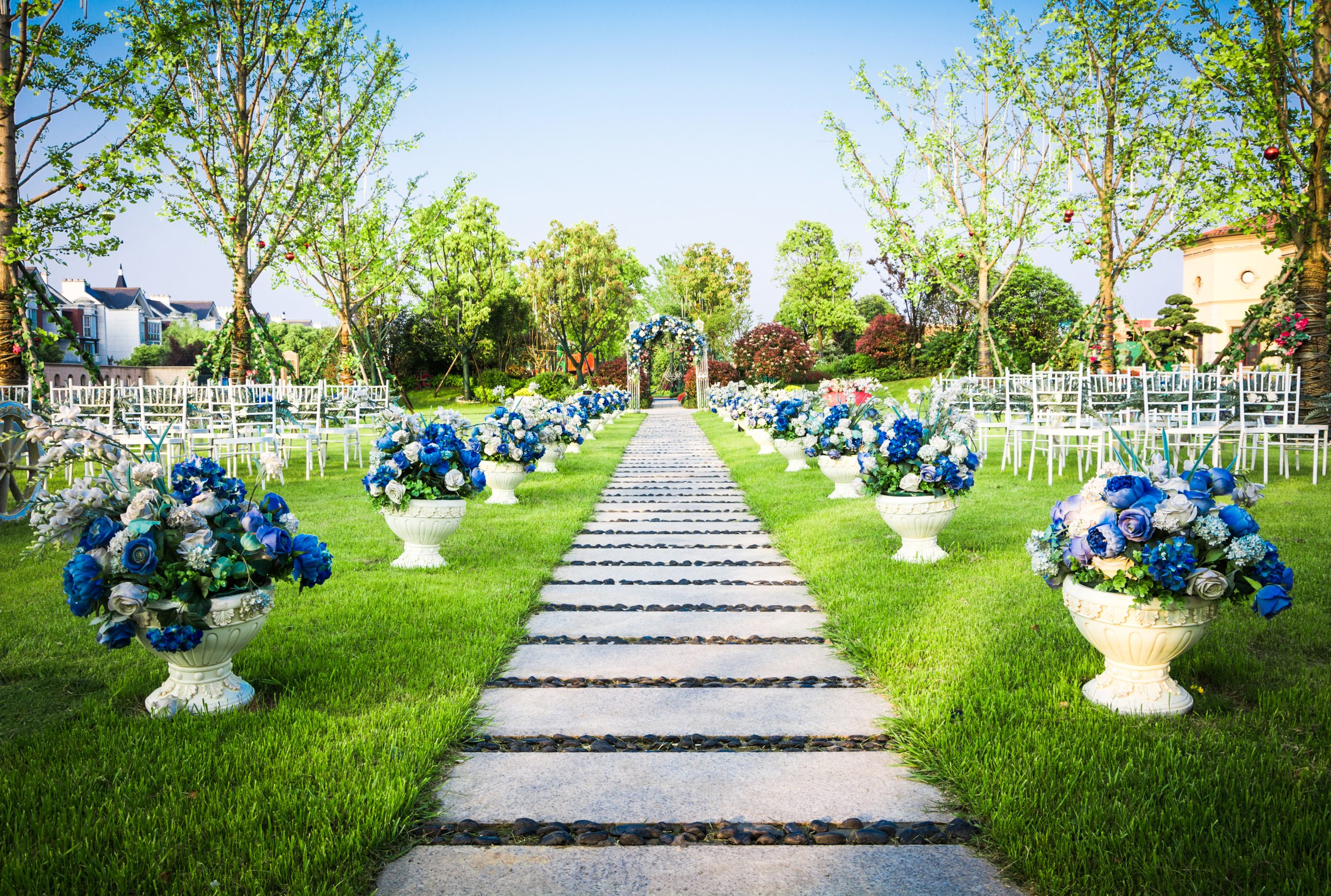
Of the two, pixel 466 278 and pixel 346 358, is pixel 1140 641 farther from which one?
pixel 466 278

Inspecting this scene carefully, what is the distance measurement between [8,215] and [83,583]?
29.3ft

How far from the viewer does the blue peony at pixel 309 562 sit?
9.83 ft

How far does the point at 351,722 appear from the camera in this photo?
281 cm

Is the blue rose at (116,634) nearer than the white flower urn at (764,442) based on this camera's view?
Yes

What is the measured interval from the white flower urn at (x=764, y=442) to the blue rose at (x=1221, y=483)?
9874mm

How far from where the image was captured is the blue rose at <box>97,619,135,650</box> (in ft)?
8.79

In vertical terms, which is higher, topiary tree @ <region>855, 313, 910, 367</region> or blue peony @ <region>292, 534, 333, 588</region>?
topiary tree @ <region>855, 313, 910, 367</region>

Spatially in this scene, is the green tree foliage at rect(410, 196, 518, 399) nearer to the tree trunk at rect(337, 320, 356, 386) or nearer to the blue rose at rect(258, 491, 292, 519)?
the tree trunk at rect(337, 320, 356, 386)

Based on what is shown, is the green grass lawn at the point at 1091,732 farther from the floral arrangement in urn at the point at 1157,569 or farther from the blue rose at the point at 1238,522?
the blue rose at the point at 1238,522

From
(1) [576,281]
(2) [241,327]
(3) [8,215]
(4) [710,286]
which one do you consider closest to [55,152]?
(3) [8,215]

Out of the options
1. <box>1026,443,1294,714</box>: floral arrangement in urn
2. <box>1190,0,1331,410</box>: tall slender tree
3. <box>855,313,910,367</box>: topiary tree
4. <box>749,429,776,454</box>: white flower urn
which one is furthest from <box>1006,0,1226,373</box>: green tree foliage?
<box>855,313,910,367</box>: topiary tree

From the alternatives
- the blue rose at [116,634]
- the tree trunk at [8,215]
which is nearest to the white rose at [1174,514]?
the blue rose at [116,634]

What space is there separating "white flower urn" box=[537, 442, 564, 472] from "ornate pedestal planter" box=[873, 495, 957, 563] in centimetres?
618

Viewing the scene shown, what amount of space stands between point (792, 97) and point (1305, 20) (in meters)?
11.9
